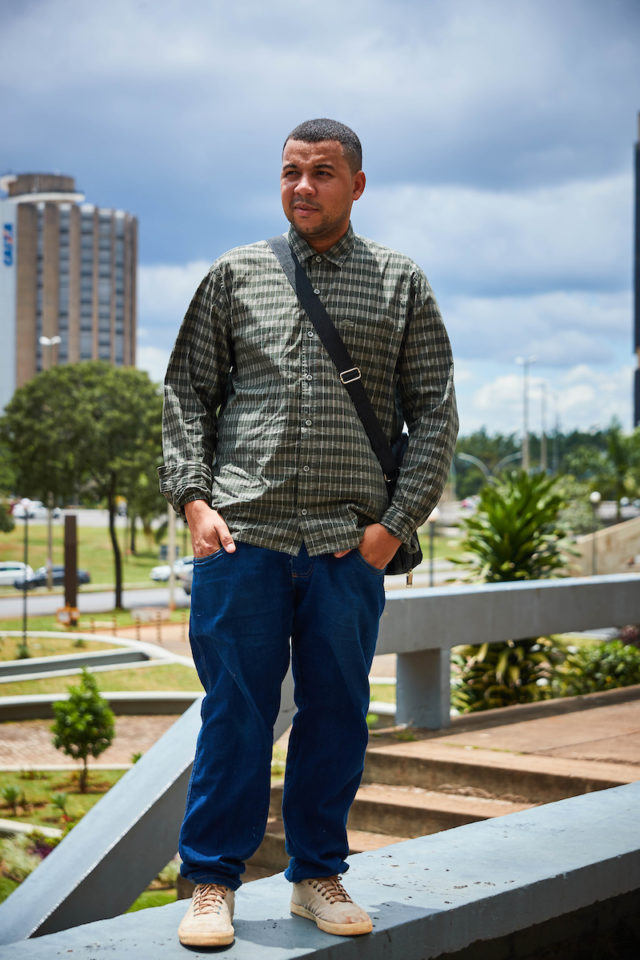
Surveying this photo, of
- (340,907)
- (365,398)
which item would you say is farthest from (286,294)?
(340,907)

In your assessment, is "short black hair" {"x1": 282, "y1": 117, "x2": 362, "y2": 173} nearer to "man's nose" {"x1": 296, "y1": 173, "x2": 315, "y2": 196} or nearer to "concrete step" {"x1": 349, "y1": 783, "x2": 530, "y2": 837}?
"man's nose" {"x1": 296, "y1": 173, "x2": 315, "y2": 196}

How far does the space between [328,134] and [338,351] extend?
489 millimetres

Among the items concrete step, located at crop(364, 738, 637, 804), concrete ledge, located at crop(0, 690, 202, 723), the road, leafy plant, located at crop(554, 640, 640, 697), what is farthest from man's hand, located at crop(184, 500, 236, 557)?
the road

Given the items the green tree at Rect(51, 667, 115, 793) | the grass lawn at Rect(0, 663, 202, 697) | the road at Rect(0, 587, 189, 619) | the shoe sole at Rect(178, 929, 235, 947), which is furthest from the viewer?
the road at Rect(0, 587, 189, 619)

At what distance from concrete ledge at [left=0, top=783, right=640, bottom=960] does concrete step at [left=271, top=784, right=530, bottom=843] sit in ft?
3.46

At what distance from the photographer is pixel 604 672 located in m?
7.39

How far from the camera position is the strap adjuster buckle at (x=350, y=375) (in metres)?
2.43

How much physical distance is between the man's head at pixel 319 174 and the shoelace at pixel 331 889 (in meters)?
1.45

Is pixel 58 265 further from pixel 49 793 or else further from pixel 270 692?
pixel 270 692

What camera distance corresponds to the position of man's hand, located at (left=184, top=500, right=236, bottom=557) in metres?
2.30

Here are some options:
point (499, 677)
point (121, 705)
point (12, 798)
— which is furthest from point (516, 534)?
point (121, 705)

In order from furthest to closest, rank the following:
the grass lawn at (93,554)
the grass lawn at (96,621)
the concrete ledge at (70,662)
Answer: the grass lawn at (93,554) → the grass lawn at (96,621) → the concrete ledge at (70,662)

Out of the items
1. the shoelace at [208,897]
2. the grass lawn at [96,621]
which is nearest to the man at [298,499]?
the shoelace at [208,897]

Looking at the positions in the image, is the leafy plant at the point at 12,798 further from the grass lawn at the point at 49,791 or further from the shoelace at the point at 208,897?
the shoelace at the point at 208,897
